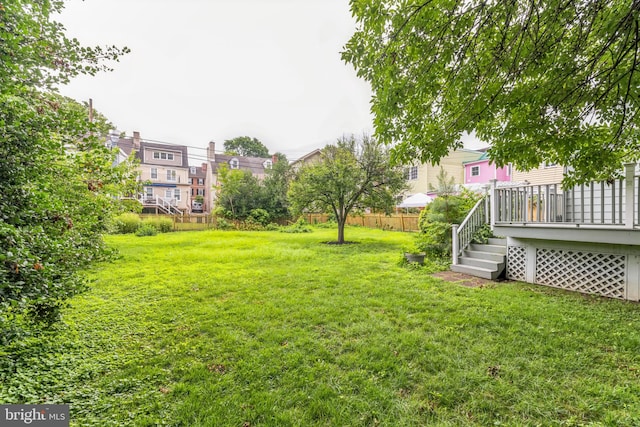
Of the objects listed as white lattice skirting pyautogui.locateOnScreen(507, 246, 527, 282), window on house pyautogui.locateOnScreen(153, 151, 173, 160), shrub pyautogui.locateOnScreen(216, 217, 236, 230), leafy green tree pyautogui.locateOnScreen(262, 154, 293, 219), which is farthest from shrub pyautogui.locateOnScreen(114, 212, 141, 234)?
white lattice skirting pyautogui.locateOnScreen(507, 246, 527, 282)

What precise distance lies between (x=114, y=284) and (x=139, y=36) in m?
6.47

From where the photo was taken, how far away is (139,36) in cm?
730

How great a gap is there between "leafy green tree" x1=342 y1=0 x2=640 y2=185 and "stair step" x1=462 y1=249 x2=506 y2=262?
11.3 feet

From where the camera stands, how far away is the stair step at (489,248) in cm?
671

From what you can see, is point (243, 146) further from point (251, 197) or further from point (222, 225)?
point (222, 225)

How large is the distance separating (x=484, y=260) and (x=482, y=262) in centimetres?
13

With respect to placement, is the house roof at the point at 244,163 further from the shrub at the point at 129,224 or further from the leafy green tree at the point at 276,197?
the shrub at the point at 129,224

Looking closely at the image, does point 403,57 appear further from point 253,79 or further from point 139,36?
point 253,79

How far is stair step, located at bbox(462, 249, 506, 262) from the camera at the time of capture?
645 cm

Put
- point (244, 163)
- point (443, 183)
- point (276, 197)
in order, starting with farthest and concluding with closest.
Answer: point (244, 163) < point (443, 183) < point (276, 197)

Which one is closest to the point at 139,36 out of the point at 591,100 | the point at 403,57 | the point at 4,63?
the point at 4,63

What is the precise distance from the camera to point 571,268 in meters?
5.32

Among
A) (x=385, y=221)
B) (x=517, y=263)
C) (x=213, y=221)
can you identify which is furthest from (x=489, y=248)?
(x=213, y=221)

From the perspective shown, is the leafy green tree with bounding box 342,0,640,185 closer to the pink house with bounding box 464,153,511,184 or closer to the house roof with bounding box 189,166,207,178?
the pink house with bounding box 464,153,511,184
